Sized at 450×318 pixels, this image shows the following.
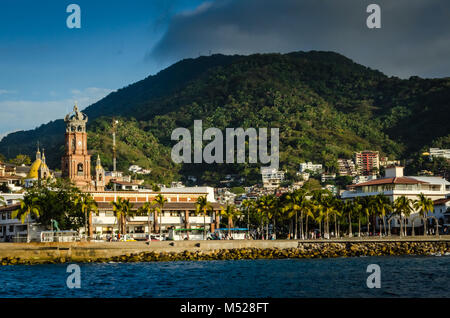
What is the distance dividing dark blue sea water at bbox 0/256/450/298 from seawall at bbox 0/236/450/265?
535 cm

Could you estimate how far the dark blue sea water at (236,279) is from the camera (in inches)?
2443

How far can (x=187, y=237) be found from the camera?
121 meters

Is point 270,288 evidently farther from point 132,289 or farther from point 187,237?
point 187,237

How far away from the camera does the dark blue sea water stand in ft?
204

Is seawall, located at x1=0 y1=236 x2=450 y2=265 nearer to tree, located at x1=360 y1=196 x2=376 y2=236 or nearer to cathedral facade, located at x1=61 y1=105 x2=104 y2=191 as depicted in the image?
tree, located at x1=360 y1=196 x2=376 y2=236

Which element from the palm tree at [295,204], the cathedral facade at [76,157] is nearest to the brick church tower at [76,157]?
the cathedral facade at [76,157]

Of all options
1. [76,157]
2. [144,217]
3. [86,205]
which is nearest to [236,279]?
[86,205]

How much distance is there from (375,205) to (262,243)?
31605 millimetres

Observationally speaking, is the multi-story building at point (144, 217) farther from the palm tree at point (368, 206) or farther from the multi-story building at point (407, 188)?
the multi-story building at point (407, 188)

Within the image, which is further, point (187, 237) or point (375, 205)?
point (375, 205)

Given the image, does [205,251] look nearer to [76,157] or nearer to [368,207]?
[368,207]

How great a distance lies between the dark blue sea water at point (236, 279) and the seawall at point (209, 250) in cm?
535

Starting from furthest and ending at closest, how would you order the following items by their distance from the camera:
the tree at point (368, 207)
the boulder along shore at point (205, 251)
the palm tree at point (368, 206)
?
the palm tree at point (368, 206) < the tree at point (368, 207) < the boulder along shore at point (205, 251)
